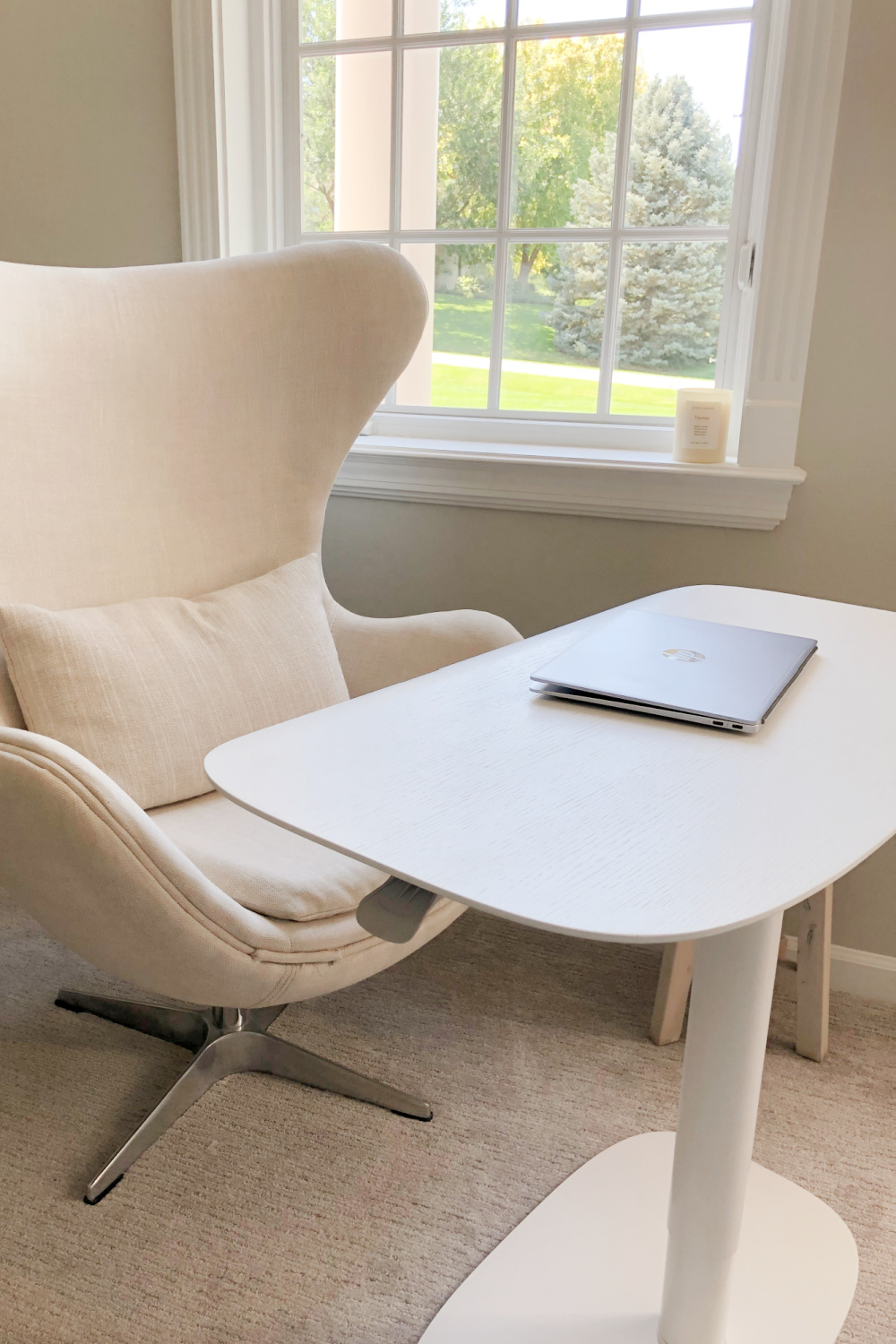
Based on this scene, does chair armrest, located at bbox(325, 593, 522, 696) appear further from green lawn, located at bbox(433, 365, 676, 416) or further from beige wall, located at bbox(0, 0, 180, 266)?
beige wall, located at bbox(0, 0, 180, 266)

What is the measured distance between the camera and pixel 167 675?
1370mm

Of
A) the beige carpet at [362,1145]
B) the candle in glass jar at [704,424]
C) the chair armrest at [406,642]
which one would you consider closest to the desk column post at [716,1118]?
the beige carpet at [362,1145]

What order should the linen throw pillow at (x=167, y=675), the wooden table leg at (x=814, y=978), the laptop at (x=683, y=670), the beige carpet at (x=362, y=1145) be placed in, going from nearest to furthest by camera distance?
the laptop at (x=683, y=670) < the beige carpet at (x=362, y=1145) < the linen throw pillow at (x=167, y=675) < the wooden table leg at (x=814, y=978)

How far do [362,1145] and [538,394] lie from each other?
4.51 feet

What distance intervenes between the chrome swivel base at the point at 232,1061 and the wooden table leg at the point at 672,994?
1.28 ft

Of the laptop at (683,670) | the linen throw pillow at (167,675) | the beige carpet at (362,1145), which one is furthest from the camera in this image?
the linen throw pillow at (167,675)

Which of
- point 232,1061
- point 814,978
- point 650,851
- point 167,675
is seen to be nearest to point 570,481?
point 167,675

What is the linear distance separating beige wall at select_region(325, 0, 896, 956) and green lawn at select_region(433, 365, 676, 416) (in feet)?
0.97

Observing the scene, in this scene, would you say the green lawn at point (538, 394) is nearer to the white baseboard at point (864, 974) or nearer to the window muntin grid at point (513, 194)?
the window muntin grid at point (513, 194)

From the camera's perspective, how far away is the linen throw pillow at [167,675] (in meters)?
1.30

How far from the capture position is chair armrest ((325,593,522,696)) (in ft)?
5.01

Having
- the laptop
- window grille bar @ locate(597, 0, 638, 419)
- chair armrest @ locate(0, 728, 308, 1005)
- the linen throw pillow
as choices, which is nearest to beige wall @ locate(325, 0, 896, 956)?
window grille bar @ locate(597, 0, 638, 419)

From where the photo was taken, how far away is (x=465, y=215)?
6.53 ft

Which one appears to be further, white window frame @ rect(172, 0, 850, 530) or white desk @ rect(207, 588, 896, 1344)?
white window frame @ rect(172, 0, 850, 530)
